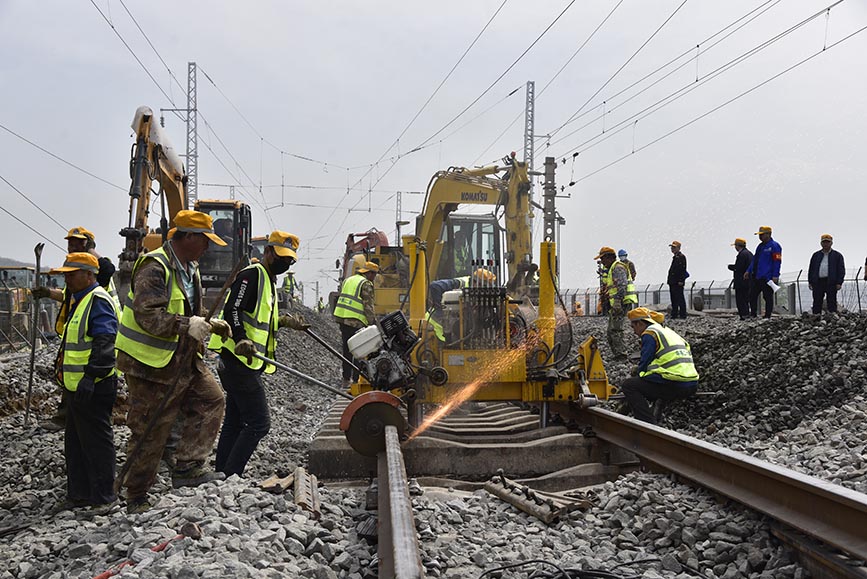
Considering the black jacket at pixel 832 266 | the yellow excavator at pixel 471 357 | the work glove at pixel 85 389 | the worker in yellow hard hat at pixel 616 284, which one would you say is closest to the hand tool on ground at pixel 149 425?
the work glove at pixel 85 389

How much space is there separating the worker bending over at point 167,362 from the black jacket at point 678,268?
40.2 ft

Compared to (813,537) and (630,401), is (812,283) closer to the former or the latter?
(630,401)

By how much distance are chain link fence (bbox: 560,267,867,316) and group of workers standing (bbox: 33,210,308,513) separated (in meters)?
11.8

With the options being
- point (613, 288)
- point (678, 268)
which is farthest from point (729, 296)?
point (613, 288)

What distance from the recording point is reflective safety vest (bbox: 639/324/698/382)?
6926mm

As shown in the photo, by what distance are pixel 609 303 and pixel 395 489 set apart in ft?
26.9

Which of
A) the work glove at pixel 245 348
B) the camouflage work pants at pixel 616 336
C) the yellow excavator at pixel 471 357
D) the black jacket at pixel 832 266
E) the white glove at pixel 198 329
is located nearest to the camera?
the white glove at pixel 198 329

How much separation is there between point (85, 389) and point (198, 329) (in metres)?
0.82

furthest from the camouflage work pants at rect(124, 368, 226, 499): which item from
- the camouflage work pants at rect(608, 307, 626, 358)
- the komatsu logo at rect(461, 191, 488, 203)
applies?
the camouflage work pants at rect(608, 307, 626, 358)

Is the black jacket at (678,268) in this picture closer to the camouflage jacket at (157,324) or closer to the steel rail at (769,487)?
the steel rail at (769,487)

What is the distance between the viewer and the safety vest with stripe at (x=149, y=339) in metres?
4.70

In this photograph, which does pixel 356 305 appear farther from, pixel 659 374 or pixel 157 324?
pixel 157 324

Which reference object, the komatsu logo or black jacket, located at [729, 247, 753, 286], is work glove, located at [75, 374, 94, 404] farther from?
black jacket, located at [729, 247, 753, 286]

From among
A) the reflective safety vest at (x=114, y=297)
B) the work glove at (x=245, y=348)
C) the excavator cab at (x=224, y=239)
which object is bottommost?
the work glove at (x=245, y=348)
